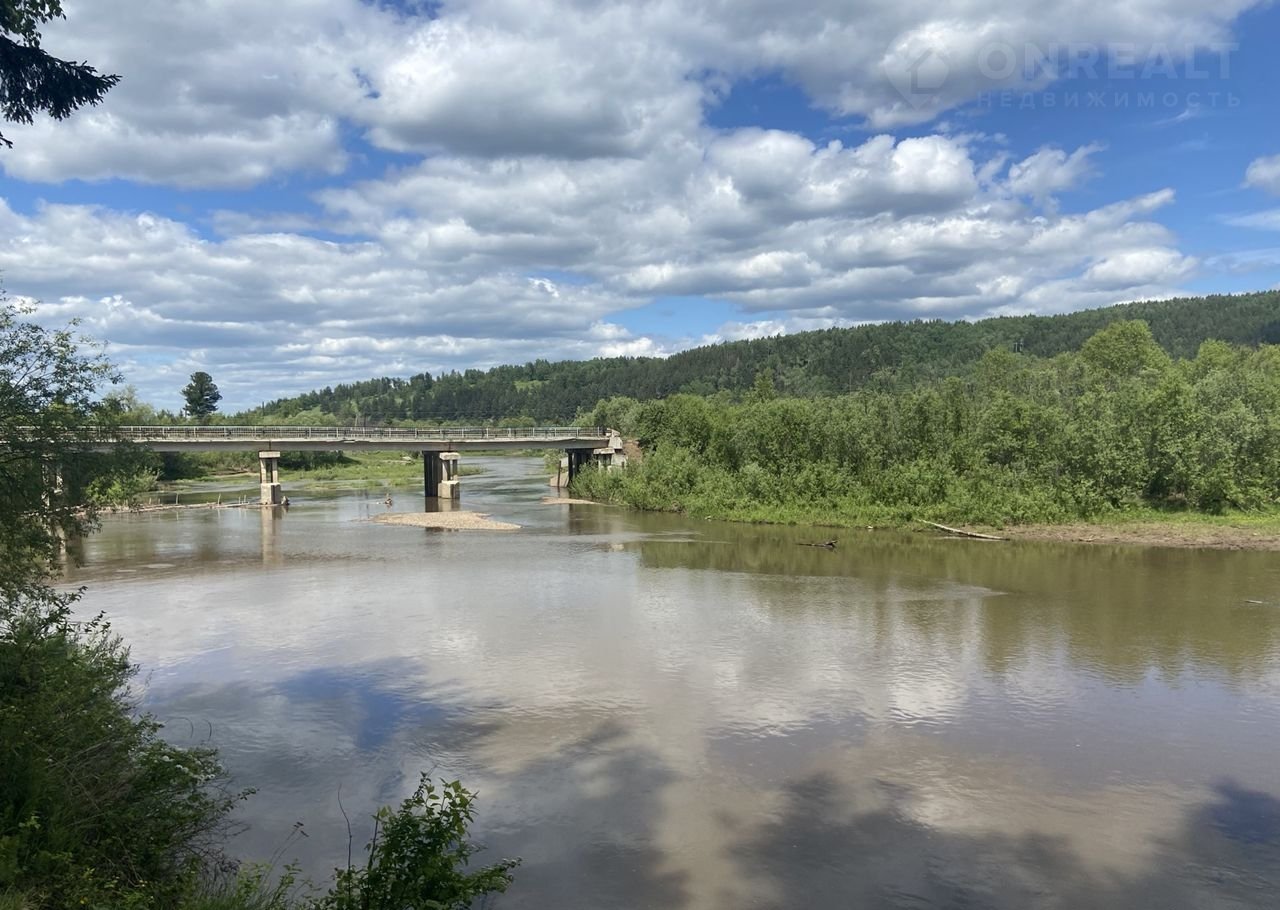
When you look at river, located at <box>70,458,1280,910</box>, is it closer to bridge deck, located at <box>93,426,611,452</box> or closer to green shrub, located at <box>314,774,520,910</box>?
green shrub, located at <box>314,774,520,910</box>

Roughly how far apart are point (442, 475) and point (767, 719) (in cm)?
7163

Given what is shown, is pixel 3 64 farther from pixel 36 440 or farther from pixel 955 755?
pixel 955 755

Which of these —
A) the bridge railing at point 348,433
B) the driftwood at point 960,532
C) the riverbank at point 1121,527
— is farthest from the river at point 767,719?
the bridge railing at point 348,433

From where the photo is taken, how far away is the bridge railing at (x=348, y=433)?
252ft

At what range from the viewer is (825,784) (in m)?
16.7

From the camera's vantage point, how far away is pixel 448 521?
66750 mm

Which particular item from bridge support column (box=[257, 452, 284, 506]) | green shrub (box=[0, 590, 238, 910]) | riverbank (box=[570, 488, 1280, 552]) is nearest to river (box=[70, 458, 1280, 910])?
green shrub (box=[0, 590, 238, 910])

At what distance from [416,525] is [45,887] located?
56961mm

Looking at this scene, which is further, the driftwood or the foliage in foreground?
the driftwood

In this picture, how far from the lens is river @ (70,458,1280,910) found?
1377 cm

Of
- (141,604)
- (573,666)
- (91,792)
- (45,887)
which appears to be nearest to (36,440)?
(91,792)

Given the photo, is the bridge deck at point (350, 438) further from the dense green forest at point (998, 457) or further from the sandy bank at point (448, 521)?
the dense green forest at point (998, 457)

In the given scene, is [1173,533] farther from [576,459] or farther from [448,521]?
[576,459]

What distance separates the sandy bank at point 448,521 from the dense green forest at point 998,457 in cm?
1605
